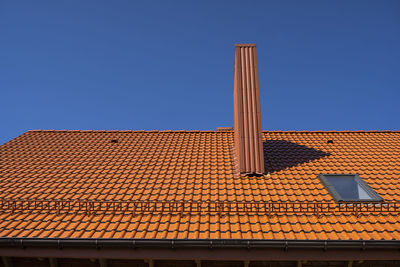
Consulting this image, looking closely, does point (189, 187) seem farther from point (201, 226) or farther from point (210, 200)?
point (201, 226)

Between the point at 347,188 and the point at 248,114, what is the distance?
304 cm

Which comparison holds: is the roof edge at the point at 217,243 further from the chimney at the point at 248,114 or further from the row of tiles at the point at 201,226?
the chimney at the point at 248,114

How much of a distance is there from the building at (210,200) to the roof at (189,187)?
29 millimetres

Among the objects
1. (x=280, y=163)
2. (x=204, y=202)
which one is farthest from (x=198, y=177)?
(x=280, y=163)

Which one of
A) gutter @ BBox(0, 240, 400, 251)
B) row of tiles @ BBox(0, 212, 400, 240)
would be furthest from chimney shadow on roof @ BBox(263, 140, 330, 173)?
gutter @ BBox(0, 240, 400, 251)

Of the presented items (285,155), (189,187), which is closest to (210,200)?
(189,187)

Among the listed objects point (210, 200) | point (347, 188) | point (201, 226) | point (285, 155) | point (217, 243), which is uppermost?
point (285, 155)

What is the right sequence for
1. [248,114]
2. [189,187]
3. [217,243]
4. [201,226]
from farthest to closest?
[248,114], [189,187], [201,226], [217,243]

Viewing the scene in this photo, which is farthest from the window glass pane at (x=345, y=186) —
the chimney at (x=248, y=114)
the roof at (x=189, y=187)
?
the chimney at (x=248, y=114)

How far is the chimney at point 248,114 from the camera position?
23.6 feet

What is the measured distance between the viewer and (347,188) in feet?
21.5

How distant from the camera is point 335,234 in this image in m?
4.75

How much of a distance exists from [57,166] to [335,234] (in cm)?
721

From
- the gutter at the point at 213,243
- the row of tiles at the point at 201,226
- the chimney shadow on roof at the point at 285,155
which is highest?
the chimney shadow on roof at the point at 285,155
